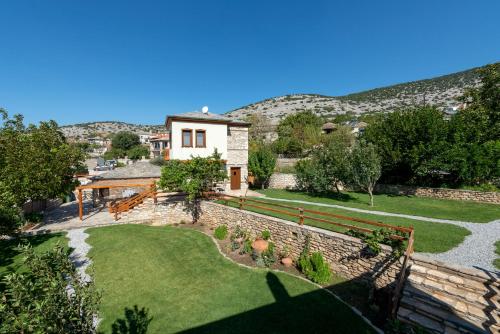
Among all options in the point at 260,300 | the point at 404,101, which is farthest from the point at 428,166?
the point at 404,101

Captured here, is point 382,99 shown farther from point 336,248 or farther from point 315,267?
point 315,267

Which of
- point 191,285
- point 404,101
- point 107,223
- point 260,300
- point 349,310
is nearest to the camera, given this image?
point 349,310

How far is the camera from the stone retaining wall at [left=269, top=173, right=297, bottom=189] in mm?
29406

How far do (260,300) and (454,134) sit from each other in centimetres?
2272

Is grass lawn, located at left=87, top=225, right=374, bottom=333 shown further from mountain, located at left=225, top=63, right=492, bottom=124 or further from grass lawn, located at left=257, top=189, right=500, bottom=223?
mountain, located at left=225, top=63, right=492, bottom=124

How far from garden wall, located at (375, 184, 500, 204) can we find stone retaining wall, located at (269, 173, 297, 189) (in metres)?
9.53

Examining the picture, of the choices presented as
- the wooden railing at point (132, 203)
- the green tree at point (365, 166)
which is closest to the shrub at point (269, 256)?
the green tree at point (365, 166)

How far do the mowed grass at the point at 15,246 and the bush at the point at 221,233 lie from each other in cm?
820

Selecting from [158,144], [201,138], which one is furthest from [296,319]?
[158,144]

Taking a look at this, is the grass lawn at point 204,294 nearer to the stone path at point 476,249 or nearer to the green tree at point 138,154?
the stone path at point 476,249

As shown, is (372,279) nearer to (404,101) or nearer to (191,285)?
(191,285)

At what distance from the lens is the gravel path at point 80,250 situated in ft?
36.2

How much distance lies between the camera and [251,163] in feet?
90.8

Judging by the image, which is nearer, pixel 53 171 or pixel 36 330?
pixel 36 330
